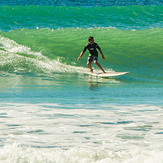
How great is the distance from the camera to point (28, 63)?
16531 millimetres

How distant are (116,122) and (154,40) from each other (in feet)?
59.3

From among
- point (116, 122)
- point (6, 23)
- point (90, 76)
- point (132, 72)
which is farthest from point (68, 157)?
point (6, 23)

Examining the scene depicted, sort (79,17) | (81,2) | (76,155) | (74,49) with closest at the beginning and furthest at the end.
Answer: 1. (76,155)
2. (74,49)
3. (79,17)
4. (81,2)

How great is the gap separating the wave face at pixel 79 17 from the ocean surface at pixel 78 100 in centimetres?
264

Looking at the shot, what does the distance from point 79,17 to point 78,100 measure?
25326 millimetres

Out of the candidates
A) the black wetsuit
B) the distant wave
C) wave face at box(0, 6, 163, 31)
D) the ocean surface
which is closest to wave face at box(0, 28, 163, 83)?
the ocean surface

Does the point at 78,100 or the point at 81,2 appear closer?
the point at 78,100

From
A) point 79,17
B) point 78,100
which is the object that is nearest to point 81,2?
point 79,17

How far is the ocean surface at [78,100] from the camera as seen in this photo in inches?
214

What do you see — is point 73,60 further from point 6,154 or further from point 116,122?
point 6,154

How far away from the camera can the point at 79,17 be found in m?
33.8

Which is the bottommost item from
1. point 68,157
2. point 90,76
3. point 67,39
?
point 68,157

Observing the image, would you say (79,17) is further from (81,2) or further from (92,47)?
(92,47)

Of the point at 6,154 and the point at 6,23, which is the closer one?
the point at 6,154
